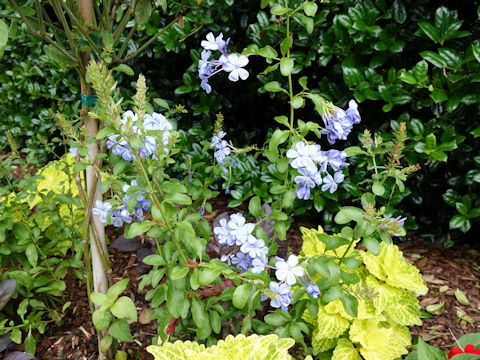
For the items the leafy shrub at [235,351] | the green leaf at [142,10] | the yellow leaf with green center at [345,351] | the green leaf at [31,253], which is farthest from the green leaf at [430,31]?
the green leaf at [31,253]

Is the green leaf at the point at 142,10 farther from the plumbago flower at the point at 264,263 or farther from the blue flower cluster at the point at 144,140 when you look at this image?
the plumbago flower at the point at 264,263

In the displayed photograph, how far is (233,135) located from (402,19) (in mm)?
1210

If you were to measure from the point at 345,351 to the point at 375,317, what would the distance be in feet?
0.59

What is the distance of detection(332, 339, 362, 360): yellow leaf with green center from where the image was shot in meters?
1.54

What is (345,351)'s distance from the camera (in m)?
1.56

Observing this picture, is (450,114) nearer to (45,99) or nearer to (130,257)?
(130,257)

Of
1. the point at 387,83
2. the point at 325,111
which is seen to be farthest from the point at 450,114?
the point at 325,111

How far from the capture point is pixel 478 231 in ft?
7.51

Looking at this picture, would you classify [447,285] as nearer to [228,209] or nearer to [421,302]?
[421,302]

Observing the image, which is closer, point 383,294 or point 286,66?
point 286,66

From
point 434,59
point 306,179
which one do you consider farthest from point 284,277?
point 434,59

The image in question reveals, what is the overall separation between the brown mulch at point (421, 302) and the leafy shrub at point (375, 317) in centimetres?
28

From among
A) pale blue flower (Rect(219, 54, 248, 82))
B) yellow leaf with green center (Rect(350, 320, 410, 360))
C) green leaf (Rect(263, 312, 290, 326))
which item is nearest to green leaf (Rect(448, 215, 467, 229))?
yellow leaf with green center (Rect(350, 320, 410, 360))

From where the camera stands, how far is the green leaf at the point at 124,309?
1.27m
